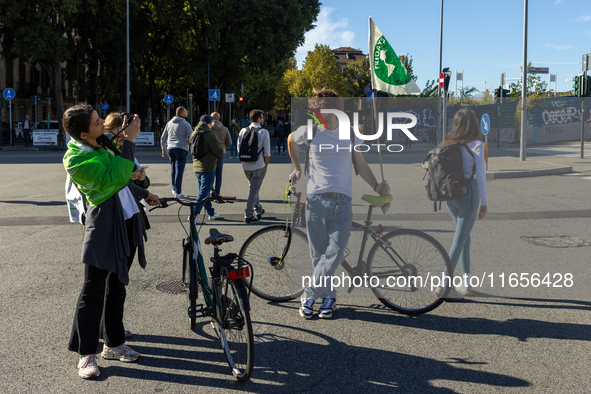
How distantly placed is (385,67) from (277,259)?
2.08 meters

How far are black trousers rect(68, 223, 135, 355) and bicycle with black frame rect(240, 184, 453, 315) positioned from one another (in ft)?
4.79

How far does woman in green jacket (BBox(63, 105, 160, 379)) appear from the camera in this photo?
360cm

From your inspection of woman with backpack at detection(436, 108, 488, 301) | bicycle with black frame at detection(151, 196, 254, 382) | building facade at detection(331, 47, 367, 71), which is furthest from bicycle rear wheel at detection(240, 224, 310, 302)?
building facade at detection(331, 47, 367, 71)

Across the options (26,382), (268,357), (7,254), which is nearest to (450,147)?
(268,357)

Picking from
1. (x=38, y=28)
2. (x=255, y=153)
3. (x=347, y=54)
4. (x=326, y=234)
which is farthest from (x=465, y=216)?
(x=347, y=54)

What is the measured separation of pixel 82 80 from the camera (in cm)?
3978

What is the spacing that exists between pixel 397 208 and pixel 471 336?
655cm

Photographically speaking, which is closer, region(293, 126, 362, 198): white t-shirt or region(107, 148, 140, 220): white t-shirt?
region(107, 148, 140, 220): white t-shirt

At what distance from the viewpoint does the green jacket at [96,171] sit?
3.57 meters

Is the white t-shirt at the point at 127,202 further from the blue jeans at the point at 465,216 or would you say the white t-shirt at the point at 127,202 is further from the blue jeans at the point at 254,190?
the blue jeans at the point at 254,190

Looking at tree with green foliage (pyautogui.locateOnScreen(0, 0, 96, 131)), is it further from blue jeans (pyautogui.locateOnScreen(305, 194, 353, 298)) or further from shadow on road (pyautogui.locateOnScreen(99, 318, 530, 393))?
shadow on road (pyautogui.locateOnScreen(99, 318, 530, 393))

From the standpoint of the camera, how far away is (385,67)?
552cm

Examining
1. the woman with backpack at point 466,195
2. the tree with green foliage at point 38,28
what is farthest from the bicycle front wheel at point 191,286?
the tree with green foliage at point 38,28

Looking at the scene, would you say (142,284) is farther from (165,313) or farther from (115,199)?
(115,199)
